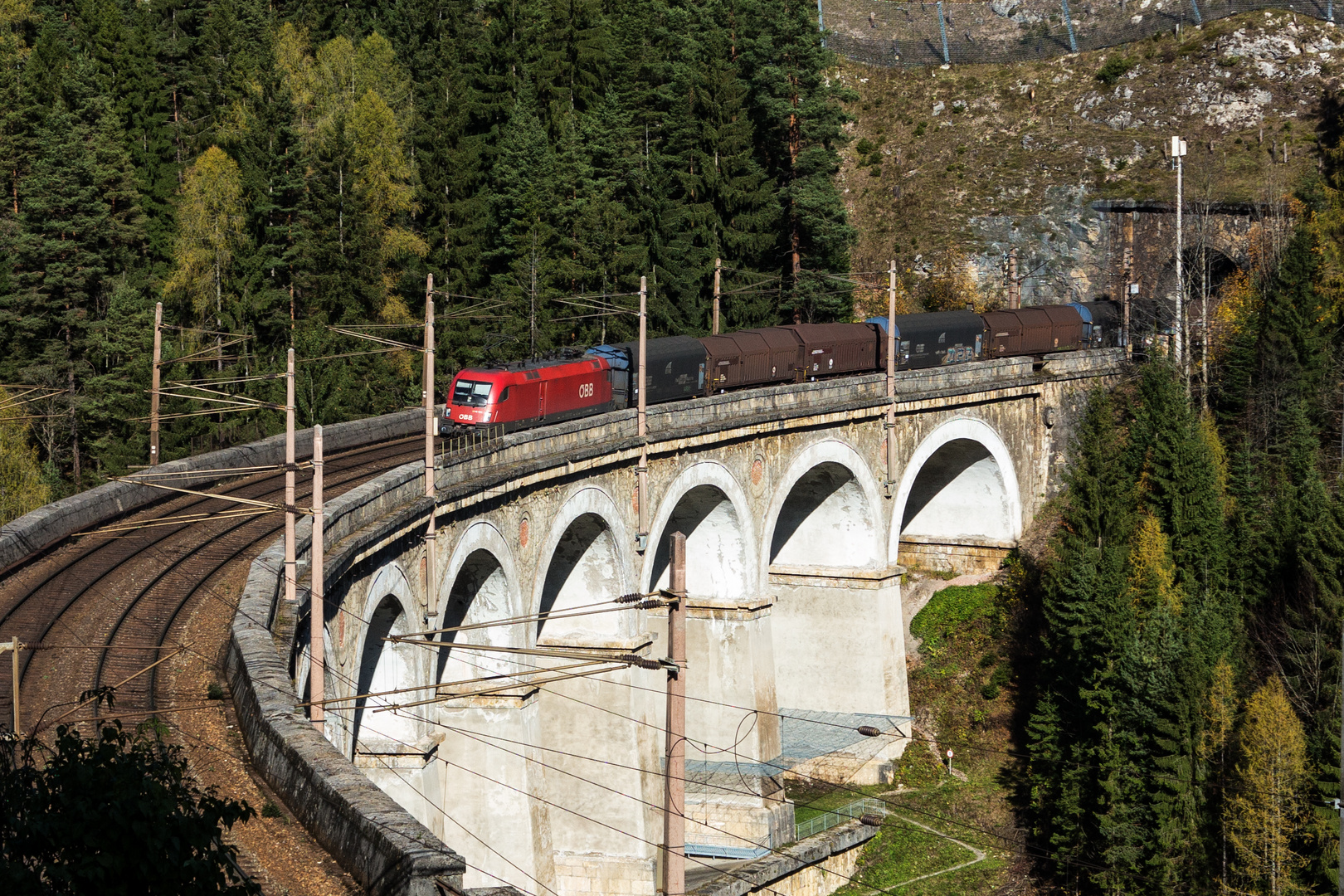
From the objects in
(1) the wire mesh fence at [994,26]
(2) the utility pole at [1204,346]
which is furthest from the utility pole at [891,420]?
(1) the wire mesh fence at [994,26]

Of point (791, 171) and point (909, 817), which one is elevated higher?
point (791, 171)

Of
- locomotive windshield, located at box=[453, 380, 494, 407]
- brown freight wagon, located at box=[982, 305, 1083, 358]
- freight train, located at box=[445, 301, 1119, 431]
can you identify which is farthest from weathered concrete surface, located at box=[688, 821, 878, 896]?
brown freight wagon, located at box=[982, 305, 1083, 358]

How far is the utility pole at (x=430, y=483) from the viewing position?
96.4 ft

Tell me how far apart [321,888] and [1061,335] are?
59902 millimetres

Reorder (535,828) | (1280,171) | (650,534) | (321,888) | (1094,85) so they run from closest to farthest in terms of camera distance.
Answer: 1. (321,888)
2. (535,828)
3. (650,534)
4. (1280,171)
5. (1094,85)

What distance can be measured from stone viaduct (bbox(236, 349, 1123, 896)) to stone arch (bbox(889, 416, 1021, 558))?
4.0 inches

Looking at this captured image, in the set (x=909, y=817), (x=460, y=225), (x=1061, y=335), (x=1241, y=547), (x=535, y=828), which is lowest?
(x=909, y=817)

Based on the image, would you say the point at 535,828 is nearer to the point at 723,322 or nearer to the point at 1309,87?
the point at 723,322

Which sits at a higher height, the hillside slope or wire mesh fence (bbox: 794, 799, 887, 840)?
the hillside slope

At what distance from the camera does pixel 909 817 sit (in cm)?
4991

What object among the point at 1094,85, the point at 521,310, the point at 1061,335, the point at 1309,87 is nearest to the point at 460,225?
the point at 521,310

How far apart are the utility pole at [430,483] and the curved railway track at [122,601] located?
3.23 metres

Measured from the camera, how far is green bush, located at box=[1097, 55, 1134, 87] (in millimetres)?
92250

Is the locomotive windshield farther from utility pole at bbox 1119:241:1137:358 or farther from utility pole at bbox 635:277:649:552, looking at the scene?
utility pole at bbox 1119:241:1137:358
